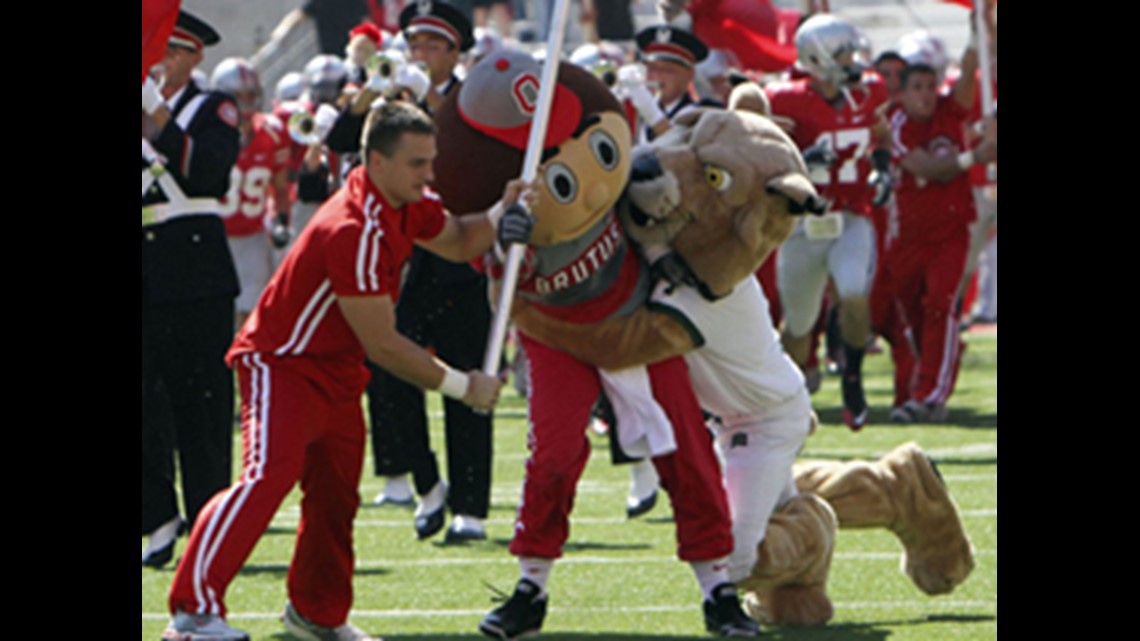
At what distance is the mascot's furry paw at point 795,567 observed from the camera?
6.83 metres

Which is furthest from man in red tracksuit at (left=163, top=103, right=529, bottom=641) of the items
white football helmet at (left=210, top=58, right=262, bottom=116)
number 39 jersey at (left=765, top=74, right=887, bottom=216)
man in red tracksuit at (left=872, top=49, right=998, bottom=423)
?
A: white football helmet at (left=210, top=58, right=262, bottom=116)

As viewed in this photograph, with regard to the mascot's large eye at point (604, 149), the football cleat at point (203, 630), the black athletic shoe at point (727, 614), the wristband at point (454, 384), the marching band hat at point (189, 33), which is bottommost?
the black athletic shoe at point (727, 614)

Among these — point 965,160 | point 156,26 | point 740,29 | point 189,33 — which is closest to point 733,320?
point 156,26

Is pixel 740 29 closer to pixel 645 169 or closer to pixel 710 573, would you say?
pixel 645 169

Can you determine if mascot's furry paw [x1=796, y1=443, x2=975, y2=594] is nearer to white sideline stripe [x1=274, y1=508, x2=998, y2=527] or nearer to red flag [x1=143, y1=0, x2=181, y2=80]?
white sideline stripe [x1=274, y1=508, x2=998, y2=527]

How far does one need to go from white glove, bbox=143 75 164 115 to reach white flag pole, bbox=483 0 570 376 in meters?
1.86

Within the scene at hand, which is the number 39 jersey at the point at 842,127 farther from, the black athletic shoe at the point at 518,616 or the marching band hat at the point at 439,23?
the black athletic shoe at the point at 518,616

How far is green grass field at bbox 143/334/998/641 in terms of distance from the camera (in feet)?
22.7

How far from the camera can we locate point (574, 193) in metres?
6.70

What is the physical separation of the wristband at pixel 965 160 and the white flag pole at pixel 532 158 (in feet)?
23.3

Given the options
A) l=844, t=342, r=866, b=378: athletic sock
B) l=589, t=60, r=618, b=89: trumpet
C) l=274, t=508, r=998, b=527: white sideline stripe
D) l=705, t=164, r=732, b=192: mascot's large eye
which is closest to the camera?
l=705, t=164, r=732, b=192: mascot's large eye

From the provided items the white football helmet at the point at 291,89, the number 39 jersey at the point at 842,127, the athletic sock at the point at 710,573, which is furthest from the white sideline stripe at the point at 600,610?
the white football helmet at the point at 291,89
